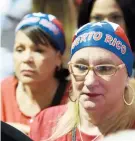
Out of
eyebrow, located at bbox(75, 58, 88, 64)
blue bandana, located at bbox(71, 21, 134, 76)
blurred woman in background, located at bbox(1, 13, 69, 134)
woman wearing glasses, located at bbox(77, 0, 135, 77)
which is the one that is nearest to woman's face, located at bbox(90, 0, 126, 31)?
woman wearing glasses, located at bbox(77, 0, 135, 77)

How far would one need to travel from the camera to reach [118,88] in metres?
1.72

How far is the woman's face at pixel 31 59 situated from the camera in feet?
7.73

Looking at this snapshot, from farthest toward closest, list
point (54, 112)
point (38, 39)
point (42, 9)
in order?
1. point (42, 9)
2. point (38, 39)
3. point (54, 112)

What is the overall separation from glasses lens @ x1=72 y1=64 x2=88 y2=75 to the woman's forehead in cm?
2

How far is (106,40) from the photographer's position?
1.77m

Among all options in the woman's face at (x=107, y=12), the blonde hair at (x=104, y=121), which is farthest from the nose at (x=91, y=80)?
the woman's face at (x=107, y=12)

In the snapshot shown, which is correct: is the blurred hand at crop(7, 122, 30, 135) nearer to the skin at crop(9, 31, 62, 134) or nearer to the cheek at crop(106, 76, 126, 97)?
the skin at crop(9, 31, 62, 134)

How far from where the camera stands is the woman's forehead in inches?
68.1

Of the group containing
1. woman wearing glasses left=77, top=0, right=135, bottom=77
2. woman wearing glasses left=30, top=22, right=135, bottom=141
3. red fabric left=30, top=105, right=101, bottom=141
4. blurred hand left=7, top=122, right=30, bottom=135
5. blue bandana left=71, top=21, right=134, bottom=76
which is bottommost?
blurred hand left=7, top=122, right=30, bottom=135

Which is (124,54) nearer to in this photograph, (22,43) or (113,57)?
(113,57)

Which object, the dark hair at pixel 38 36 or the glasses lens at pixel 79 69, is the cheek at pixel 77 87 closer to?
the glasses lens at pixel 79 69

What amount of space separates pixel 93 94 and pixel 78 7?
134 centimetres

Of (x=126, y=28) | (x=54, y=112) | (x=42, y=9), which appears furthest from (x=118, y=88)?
(x=42, y=9)

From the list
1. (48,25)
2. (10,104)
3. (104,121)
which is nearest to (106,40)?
(104,121)
